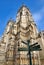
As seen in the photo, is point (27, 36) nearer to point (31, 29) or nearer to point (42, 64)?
point (31, 29)

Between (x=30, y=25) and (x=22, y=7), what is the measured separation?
1366cm

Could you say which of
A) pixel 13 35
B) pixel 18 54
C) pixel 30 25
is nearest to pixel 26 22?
pixel 30 25

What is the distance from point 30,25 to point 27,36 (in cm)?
403

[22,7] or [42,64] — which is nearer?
[42,64]

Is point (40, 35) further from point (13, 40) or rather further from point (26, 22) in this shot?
point (13, 40)

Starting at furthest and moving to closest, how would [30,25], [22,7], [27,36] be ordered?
[22,7] → [30,25] → [27,36]

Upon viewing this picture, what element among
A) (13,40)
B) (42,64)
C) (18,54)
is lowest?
(42,64)

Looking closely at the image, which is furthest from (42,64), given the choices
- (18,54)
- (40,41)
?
(40,41)

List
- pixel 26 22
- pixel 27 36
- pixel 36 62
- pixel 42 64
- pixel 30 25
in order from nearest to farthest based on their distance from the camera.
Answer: pixel 36 62, pixel 42 64, pixel 27 36, pixel 30 25, pixel 26 22

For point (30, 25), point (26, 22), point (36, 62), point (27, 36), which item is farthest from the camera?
point (26, 22)

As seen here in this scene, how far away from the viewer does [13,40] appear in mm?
36938

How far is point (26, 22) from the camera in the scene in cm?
4244

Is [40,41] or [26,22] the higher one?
[26,22]

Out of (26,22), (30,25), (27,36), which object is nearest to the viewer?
(27,36)
